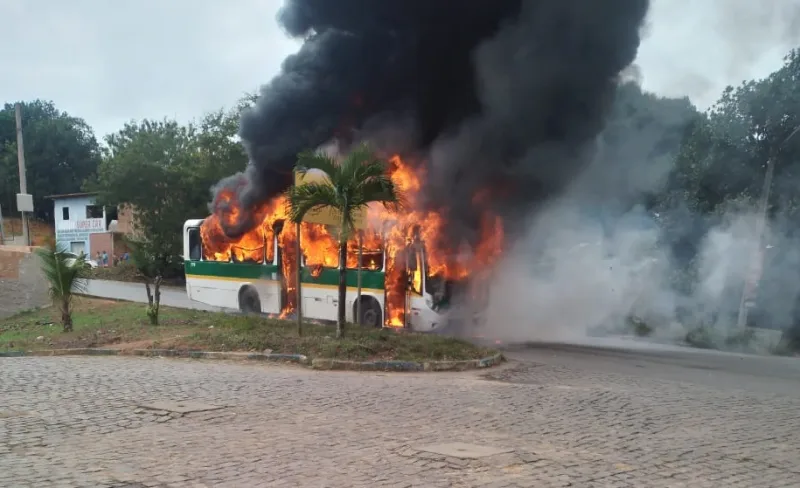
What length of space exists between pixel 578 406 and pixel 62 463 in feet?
18.8

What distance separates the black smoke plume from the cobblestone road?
7.51 metres

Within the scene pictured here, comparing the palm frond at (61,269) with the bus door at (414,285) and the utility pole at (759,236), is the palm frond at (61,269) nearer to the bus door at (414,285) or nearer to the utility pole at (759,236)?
the bus door at (414,285)

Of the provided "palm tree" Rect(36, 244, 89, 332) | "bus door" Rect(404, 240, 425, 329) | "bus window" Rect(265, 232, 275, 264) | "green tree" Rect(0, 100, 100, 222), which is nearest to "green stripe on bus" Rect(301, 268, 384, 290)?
"bus door" Rect(404, 240, 425, 329)

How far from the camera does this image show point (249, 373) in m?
10.7

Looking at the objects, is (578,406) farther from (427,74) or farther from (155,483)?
(427,74)

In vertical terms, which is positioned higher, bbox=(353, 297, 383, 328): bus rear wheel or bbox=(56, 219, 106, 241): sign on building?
bbox=(56, 219, 106, 241): sign on building

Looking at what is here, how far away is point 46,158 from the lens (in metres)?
57.2

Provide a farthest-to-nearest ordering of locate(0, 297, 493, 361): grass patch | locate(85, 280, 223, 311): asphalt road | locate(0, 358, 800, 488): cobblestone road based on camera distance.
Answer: locate(85, 280, 223, 311): asphalt road, locate(0, 297, 493, 361): grass patch, locate(0, 358, 800, 488): cobblestone road

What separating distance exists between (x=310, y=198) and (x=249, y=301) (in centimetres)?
789

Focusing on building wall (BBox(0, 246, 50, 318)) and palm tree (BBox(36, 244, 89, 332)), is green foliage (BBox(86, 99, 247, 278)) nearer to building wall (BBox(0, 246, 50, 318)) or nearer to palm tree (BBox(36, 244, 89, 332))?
building wall (BBox(0, 246, 50, 318))

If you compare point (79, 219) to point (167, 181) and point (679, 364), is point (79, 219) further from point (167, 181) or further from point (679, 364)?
point (679, 364)

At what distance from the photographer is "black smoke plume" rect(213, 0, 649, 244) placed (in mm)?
16250

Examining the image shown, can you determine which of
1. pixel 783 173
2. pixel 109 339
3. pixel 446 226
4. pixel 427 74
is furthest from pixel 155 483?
pixel 783 173

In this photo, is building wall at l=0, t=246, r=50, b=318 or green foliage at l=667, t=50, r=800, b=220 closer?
green foliage at l=667, t=50, r=800, b=220
